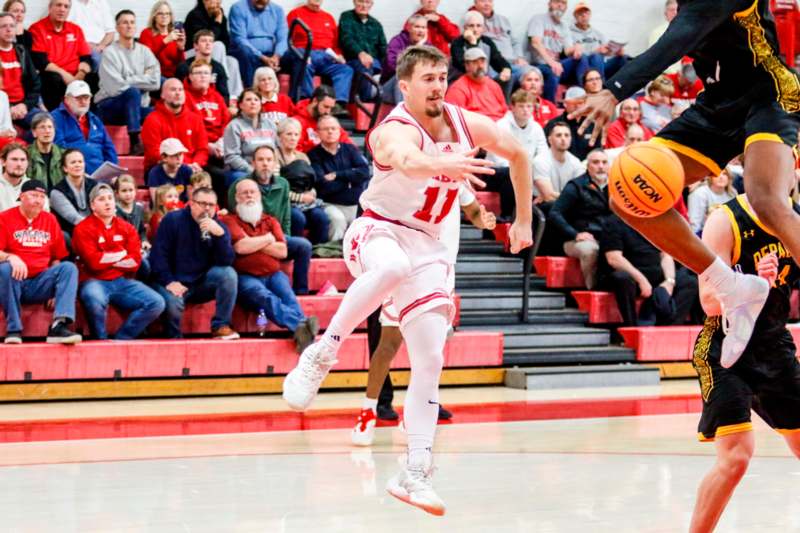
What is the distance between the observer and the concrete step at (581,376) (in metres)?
11.2

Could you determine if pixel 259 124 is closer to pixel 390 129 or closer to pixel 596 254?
pixel 596 254

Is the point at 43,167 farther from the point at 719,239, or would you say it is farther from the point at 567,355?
the point at 719,239

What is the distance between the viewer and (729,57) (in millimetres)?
5188

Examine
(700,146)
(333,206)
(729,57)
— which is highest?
(729,57)

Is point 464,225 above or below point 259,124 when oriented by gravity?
below

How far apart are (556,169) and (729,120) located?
786 centimetres

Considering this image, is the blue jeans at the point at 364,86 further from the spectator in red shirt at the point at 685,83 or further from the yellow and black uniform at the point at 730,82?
the yellow and black uniform at the point at 730,82

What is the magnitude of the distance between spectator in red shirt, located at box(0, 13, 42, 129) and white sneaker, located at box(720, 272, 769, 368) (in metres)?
8.37

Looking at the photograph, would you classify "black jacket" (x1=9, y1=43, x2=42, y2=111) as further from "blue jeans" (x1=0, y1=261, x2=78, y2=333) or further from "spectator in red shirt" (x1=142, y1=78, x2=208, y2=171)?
"blue jeans" (x1=0, y1=261, x2=78, y2=333)

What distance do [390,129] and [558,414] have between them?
4779 mm

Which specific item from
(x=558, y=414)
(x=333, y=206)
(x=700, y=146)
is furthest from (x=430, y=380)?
(x=333, y=206)

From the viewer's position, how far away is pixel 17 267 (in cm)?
963

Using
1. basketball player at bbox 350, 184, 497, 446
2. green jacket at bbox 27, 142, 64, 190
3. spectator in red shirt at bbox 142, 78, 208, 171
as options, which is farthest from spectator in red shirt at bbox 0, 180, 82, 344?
basketball player at bbox 350, 184, 497, 446

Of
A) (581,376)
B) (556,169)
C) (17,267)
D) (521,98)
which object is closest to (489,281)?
(556,169)
